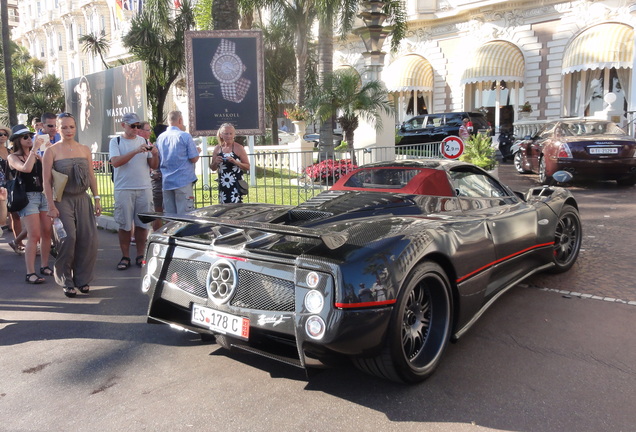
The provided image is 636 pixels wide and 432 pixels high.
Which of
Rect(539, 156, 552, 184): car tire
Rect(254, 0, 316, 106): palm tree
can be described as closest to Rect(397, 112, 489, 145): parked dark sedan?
Rect(254, 0, 316, 106): palm tree

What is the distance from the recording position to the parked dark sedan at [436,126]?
20748 mm

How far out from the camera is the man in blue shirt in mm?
6328

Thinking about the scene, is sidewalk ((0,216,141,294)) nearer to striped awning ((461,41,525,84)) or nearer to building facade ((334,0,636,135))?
building facade ((334,0,636,135))

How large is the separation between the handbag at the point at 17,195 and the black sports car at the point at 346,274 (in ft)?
8.63

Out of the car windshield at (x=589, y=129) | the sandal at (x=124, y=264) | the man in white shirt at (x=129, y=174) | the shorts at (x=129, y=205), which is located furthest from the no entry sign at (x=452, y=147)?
the sandal at (x=124, y=264)

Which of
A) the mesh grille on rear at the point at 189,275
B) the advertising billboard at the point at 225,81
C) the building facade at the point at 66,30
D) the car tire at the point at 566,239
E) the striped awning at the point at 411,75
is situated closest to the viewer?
the mesh grille on rear at the point at 189,275

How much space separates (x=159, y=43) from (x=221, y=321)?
966 inches

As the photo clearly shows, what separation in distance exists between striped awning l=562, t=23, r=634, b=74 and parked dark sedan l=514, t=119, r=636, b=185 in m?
10.5

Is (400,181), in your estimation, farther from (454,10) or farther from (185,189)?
(454,10)

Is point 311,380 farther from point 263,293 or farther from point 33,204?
point 33,204

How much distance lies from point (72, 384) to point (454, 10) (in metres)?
27.2

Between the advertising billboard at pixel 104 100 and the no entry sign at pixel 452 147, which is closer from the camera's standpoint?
the no entry sign at pixel 452 147

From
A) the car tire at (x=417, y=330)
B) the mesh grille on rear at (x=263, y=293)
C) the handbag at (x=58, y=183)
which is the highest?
the handbag at (x=58, y=183)

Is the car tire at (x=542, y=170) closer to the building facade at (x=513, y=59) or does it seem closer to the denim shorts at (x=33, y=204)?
the building facade at (x=513, y=59)
